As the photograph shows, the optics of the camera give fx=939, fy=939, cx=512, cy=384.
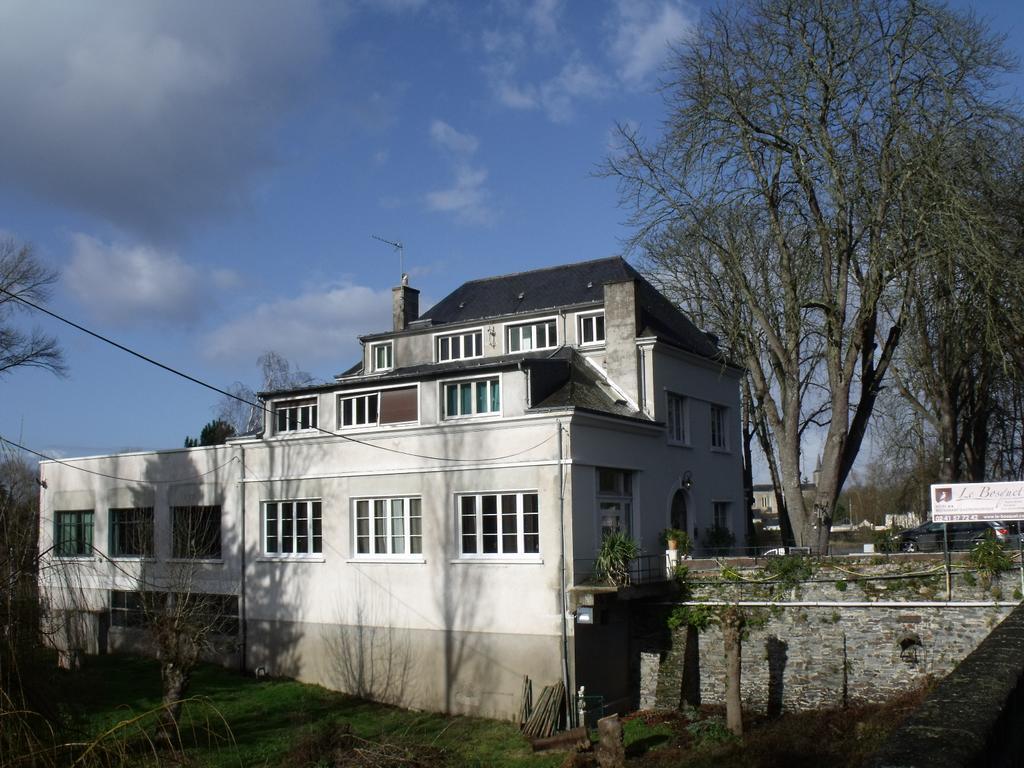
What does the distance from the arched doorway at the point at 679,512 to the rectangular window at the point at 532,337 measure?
18.9 ft

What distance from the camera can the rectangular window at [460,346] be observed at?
30.5 m

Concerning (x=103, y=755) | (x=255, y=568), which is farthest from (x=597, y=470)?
(x=103, y=755)

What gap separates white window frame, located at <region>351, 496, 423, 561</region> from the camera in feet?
79.6

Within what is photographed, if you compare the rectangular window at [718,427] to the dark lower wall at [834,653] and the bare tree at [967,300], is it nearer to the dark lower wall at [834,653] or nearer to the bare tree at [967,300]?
the bare tree at [967,300]

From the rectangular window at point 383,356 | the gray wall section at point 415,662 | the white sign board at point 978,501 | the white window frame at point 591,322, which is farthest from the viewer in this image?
the rectangular window at point 383,356

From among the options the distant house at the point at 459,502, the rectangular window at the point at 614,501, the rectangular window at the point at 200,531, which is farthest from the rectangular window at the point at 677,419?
the rectangular window at the point at 200,531

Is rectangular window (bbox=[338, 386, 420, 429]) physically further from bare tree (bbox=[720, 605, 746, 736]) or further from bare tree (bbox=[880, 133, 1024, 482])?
bare tree (bbox=[880, 133, 1024, 482])

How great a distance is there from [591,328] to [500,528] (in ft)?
24.7

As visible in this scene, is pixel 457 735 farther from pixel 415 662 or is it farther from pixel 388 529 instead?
pixel 388 529

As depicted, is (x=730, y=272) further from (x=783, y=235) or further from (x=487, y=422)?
(x=487, y=422)

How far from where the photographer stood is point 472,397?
2389cm

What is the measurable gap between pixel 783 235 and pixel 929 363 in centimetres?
966

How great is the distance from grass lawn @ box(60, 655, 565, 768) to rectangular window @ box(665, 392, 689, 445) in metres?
9.46

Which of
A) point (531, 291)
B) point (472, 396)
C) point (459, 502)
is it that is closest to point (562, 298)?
point (531, 291)
